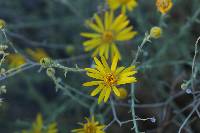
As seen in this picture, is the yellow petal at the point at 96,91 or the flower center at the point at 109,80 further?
the flower center at the point at 109,80

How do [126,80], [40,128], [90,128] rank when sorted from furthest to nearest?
[40,128] → [90,128] → [126,80]

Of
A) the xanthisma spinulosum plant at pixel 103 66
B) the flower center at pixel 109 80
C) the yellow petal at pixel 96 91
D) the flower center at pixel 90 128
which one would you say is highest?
the xanthisma spinulosum plant at pixel 103 66

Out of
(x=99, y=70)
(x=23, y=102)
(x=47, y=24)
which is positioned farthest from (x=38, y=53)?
(x=99, y=70)

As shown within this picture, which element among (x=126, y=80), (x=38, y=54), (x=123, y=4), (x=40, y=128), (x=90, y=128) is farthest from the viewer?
(x=38, y=54)

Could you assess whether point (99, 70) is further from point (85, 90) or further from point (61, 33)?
point (61, 33)

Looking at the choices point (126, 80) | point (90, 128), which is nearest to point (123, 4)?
point (126, 80)

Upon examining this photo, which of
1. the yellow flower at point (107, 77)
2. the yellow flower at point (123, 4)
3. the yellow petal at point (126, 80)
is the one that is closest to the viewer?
the yellow petal at point (126, 80)

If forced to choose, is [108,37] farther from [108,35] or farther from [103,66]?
[103,66]

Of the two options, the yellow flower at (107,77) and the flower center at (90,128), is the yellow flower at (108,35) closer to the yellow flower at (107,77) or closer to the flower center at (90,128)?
the yellow flower at (107,77)

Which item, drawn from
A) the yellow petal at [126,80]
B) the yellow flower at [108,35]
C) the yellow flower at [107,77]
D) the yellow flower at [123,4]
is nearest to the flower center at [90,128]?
the yellow flower at [107,77]

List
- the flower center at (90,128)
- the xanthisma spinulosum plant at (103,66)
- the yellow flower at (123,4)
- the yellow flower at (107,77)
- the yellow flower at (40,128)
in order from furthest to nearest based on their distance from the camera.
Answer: the yellow flower at (123,4), the yellow flower at (40,128), the xanthisma spinulosum plant at (103,66), the flower center at (90,128), the yellow flower at (107,77)
